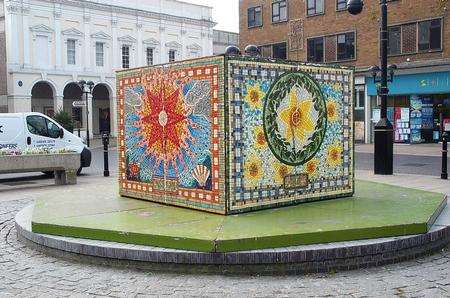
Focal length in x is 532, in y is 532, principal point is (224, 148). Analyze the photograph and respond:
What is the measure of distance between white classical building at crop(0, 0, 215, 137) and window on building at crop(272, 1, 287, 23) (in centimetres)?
A: 1788

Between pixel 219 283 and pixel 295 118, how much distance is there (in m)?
3.27

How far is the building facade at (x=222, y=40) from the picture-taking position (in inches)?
2468

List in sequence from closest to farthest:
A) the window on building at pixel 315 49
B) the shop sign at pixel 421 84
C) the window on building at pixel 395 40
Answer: the shop sign at pixel 421 84, the window on building at pixel 395 40, the window on building at pixel 315 49

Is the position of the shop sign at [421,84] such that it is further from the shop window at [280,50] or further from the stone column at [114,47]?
the stone column at [114,47]

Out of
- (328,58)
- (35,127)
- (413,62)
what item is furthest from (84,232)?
(328,58)

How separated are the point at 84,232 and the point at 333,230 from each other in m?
2.86

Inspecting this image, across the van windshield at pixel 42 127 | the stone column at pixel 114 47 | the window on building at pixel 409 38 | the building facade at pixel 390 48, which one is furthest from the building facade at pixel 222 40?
the van windshield at pixel 42 127

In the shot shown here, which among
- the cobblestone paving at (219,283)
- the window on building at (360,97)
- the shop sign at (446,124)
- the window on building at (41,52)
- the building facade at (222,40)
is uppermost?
the building facade at (222,40)

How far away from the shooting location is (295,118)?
7.70m

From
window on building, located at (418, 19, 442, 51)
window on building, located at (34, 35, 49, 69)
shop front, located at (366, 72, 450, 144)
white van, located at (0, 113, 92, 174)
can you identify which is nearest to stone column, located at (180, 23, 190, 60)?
window on building, located at (34, 35, 49, 69)

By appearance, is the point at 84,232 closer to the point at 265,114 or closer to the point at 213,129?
the point at 213,129

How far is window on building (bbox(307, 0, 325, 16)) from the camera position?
34.6 metres

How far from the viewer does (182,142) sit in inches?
297

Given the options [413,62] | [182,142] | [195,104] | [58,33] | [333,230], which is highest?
[58,33]
